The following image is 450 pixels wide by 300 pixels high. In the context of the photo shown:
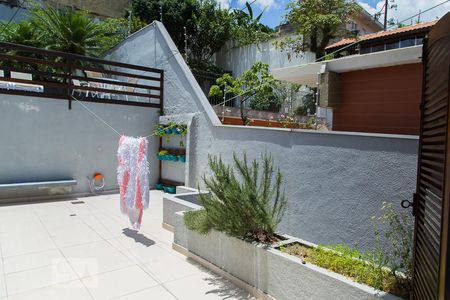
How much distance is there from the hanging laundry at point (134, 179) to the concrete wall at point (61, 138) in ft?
12.6

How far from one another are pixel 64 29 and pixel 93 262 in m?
11.6

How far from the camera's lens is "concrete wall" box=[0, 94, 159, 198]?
8344 millimetres

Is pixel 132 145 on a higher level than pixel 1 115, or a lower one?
lower

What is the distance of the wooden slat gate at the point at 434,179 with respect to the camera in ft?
5.60

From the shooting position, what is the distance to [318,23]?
15039 mm

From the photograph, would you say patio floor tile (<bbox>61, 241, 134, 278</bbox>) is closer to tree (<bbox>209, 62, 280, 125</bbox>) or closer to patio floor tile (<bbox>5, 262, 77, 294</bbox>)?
patio floor tile (<bbox>5, 262, 77, 294</bbox>)

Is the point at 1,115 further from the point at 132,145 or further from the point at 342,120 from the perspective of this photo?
the point at 342,120

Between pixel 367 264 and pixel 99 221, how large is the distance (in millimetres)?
5695

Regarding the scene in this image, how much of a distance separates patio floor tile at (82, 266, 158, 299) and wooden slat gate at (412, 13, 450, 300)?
10.5 feet

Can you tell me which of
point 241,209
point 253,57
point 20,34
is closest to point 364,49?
point 253,57

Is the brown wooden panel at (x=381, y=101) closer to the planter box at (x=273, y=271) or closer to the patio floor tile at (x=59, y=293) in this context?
the planter box at (x=273, y=271)

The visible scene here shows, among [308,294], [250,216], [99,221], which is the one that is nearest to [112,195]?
[99,221]

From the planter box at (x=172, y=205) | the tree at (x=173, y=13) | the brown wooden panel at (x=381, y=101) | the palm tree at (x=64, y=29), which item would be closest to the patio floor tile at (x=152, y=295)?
the planter box at (x=172, y=205)

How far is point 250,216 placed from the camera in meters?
4.08
